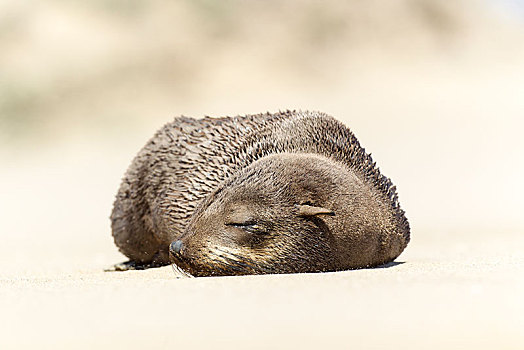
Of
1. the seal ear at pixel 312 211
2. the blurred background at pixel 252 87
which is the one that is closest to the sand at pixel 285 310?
the seal ear at pixel 312 211

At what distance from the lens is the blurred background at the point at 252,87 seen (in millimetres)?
22906

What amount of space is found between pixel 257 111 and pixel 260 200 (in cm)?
3395

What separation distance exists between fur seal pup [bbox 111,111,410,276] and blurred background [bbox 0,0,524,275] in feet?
29.3

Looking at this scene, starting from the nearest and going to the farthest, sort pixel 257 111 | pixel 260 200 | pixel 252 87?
pixel 260 200 < pixel 257 111 < pixel 252 87

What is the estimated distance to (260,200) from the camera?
571cm

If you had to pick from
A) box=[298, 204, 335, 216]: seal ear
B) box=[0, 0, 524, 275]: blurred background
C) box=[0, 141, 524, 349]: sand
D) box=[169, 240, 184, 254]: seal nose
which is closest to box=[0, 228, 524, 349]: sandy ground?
box=[0, 141, 524, 349]: sand

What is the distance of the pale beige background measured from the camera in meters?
3.92

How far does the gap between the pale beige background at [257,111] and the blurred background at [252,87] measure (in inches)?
5.0

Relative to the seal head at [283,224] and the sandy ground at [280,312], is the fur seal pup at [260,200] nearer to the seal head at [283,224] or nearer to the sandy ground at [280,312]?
the seal head at [283,224]

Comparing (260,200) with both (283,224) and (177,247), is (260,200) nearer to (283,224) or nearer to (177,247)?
(283,224)

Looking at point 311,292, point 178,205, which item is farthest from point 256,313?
point 178,205

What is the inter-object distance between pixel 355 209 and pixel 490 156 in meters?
19.8

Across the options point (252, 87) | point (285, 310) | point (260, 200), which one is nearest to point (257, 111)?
point (252, 87)

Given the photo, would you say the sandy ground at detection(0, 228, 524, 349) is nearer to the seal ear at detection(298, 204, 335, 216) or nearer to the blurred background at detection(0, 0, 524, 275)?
the seal ear at detection(298, 204, 335, 216)
